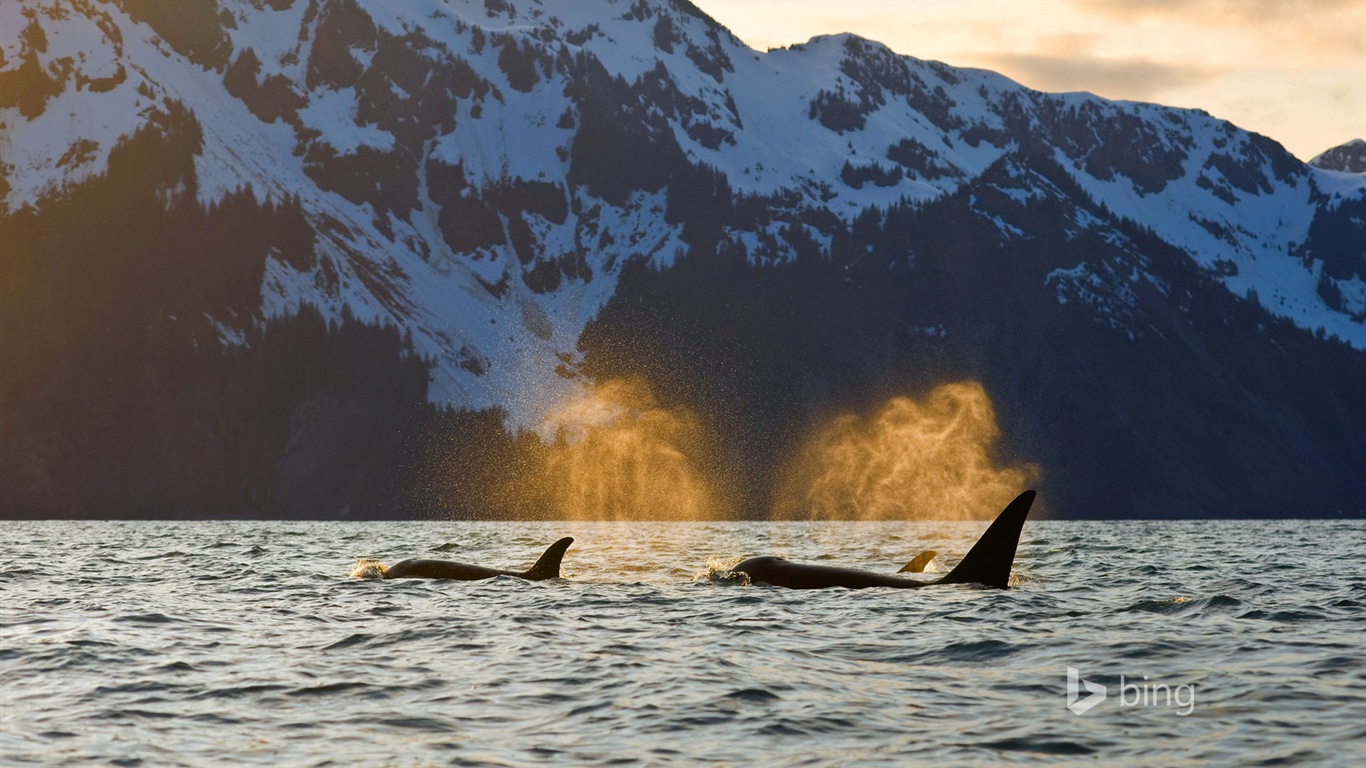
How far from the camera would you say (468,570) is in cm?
3897

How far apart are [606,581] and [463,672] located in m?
17.8

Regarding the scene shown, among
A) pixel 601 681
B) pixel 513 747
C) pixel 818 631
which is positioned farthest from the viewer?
pixel 818 631

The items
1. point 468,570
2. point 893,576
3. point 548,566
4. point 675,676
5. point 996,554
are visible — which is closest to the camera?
point 675,676

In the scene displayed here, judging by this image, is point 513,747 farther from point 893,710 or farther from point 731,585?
point 731,585

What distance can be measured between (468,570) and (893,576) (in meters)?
11.3

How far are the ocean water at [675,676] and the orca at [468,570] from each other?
2.10m

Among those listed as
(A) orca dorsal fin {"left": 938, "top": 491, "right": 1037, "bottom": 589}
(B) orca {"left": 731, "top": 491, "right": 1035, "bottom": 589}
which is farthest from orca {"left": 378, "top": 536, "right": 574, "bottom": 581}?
(A) orca dorsal fin {"left": 938, "top": 491, "right": 1037, "bottom": 589}

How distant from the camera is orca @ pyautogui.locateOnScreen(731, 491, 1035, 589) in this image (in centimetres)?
3234

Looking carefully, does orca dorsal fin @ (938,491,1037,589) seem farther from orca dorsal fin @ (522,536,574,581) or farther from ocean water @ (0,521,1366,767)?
orca dorsal fin @ (522,536,574,581)

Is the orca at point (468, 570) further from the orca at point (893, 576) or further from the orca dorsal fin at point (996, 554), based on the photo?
the orca dorsal fin at point (996, 554)

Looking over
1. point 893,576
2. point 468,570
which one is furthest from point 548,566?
point 893,576

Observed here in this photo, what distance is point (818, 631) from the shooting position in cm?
2553

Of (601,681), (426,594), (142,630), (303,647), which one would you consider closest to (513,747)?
(601,681)

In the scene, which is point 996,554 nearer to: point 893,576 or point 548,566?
point 893,576
